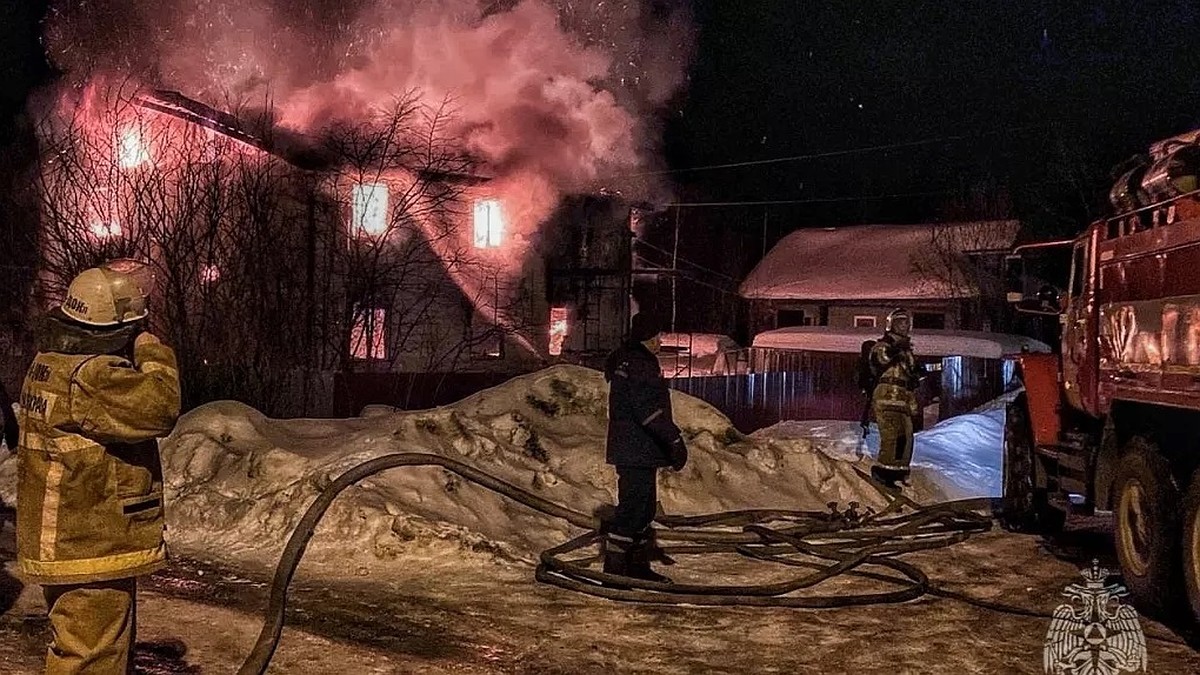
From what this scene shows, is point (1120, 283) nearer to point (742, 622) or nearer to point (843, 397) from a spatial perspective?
point (742, 622)

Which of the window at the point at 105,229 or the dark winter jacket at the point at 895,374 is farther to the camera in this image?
the window at the point at 105,229

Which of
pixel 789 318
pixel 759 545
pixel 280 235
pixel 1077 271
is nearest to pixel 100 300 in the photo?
pixel 759 545

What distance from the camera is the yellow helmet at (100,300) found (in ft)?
13.4

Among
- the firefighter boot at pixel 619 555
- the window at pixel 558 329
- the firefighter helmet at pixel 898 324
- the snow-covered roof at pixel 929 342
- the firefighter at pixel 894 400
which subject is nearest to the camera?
the firefighter boot at pixel 619 555

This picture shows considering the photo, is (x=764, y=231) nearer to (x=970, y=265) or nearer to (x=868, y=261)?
(x=868, y=261)

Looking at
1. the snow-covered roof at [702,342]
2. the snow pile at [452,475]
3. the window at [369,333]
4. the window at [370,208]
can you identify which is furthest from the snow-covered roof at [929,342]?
the snow pile at [452,475]

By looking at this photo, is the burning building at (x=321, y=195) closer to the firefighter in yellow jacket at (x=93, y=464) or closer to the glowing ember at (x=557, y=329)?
the glowing ember at (x=557, y=329)

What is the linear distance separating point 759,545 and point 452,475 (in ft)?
8.35

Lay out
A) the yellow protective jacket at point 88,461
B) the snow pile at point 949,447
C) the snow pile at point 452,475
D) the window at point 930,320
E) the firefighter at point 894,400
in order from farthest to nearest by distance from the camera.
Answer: the window at point 930,320 → the snow pile at point 949,447 → the firefighter at point 894,400 → the snow pile at point 452,475 → the yellow protective jacket at point 88,461

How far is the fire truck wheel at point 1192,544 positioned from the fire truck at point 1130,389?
0.04ft

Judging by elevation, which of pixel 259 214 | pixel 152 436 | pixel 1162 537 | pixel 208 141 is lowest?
pixel 1162 537

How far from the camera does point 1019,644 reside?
6.35 meters

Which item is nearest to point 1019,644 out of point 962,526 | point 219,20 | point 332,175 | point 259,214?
point 962,526

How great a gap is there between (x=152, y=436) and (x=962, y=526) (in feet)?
25.7
